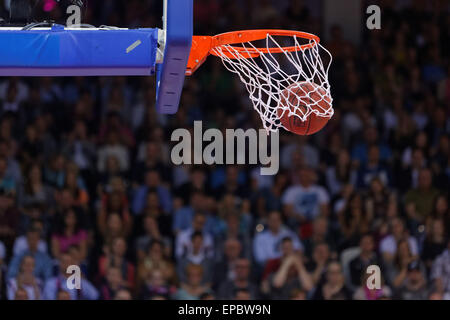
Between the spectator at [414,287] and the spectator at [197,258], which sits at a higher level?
the spectator at [197,258]

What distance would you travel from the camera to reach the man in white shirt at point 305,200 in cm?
848

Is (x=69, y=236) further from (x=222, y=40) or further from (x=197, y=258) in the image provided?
(x=222, y=40)

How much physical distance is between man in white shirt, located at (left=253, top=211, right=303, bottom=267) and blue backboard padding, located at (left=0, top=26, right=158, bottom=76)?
3869 millimetres

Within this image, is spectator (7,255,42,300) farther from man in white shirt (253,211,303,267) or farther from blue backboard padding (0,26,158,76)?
blue backboard padding (0,26,158,76)

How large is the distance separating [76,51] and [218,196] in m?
4.23

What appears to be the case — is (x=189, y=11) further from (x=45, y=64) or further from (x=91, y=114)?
(x=91, y=114)

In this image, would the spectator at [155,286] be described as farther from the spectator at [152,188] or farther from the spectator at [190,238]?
the spectator at [152,188]

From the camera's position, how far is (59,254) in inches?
308

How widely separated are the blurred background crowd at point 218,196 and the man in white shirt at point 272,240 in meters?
0.02

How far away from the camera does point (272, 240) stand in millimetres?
8172

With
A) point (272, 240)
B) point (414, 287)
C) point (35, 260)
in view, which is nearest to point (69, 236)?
point (35, 260)

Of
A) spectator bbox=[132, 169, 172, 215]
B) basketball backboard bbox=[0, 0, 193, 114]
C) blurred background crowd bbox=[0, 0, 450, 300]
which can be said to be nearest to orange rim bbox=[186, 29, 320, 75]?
basketball backboard bbox=[0, 0, 193, 114]

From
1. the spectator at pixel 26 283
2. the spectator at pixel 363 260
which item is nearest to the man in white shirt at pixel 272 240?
the spectator at pixel 363 260
